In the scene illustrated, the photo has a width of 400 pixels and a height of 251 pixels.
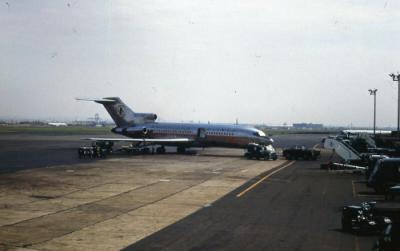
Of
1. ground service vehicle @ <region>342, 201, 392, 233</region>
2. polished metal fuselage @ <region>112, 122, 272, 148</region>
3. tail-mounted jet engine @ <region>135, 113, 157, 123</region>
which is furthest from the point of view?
tail-mounted jet engine @ <region>135, 113, 157, 123</region>

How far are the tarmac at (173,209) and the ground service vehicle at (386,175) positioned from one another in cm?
156

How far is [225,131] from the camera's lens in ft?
224

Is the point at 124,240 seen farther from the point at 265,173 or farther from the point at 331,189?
the point at 265,173

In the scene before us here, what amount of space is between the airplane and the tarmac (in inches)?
906

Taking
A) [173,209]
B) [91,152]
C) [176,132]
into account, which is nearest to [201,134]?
[176,132]

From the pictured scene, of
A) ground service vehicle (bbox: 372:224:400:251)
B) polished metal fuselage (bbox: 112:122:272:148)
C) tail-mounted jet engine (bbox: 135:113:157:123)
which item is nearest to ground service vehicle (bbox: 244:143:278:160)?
polished metal fuselage (bbox: 112:122:272:148)

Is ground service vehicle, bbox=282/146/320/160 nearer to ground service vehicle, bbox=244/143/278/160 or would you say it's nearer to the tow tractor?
ground service vehicle, bbox=244/143/278/160

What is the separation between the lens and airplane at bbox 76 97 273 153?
6781 cm

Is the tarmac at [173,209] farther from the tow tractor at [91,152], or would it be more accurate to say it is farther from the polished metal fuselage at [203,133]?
the polished metal fuselage at [203,133]

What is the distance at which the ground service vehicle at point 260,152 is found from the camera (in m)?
62.2

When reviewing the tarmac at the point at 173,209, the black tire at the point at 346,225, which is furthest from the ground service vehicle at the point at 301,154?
the black tire at the point at 346,225

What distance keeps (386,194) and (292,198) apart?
5144mm

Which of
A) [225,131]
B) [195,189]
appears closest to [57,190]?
[195,189]

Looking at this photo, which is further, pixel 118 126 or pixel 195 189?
pixel 118 126
